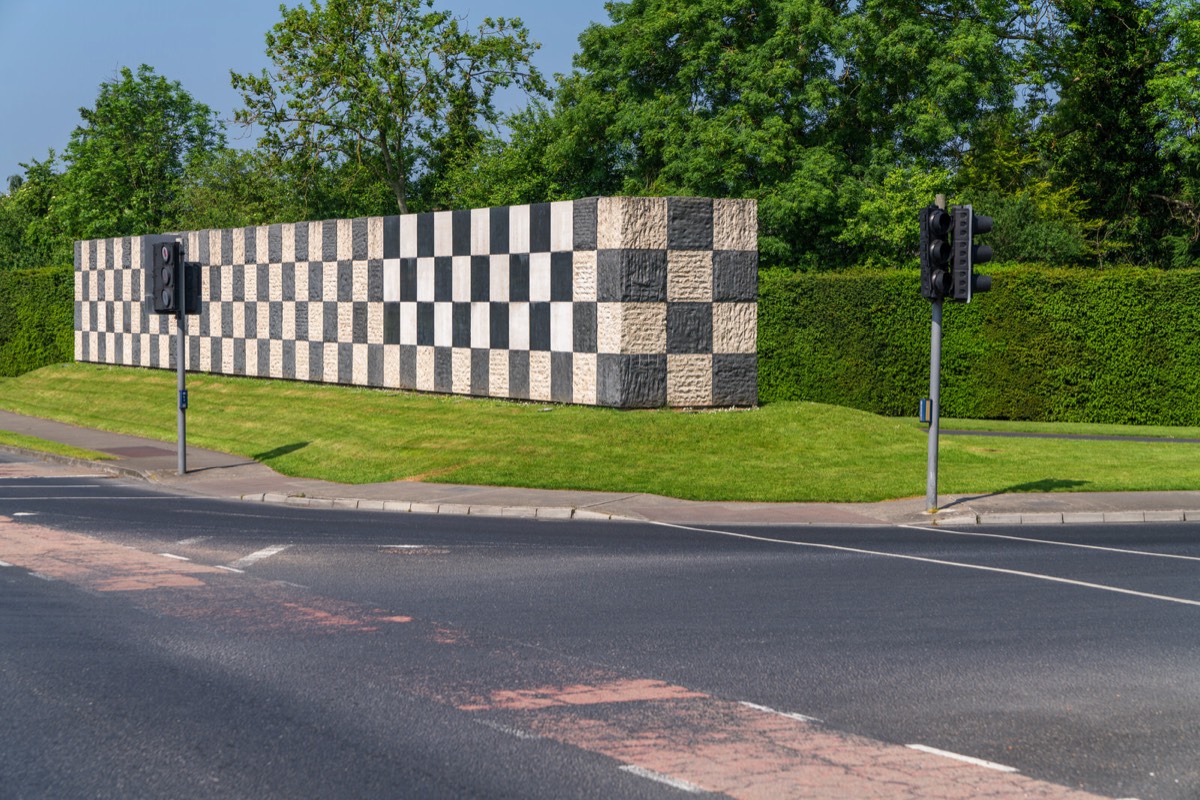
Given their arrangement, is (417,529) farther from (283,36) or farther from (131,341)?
(283,36)

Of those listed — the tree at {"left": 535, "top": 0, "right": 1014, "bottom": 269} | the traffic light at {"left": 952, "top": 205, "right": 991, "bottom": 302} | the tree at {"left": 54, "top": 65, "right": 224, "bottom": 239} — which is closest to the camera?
the traffic light at {"left": 952, "top": 205, "right": 991, "bottom": 302}

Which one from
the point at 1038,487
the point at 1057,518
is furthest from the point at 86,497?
the point at 1038,487

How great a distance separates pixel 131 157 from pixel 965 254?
5560cm

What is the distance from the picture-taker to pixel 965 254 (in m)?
16.5

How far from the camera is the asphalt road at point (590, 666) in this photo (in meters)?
6.40

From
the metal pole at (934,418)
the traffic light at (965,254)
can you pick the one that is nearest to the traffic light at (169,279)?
the metal pole at (934,418)

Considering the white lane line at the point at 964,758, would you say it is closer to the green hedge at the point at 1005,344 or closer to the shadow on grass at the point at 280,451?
the shadow on grass at the point at 280,451

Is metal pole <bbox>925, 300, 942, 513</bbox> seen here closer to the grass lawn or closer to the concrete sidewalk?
the concrete sidewalk

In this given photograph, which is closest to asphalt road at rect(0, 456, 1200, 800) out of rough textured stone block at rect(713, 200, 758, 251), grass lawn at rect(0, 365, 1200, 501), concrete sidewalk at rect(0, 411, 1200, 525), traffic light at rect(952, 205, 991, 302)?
concrete sidewalk at rect(0, 411, 1200, 525)

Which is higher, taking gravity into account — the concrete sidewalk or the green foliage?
the green foliage

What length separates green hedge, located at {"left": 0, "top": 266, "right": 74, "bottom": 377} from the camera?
1858 inches

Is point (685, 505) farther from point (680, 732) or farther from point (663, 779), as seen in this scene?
point (663, 779)

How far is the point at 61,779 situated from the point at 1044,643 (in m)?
6.50

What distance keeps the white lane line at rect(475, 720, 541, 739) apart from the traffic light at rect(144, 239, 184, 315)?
16.2 m
